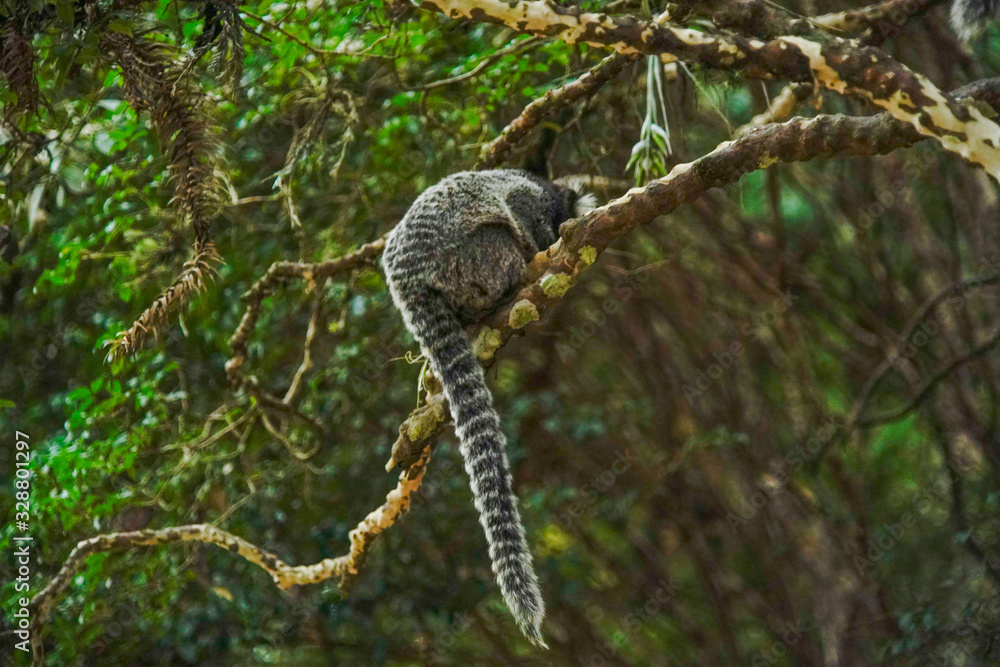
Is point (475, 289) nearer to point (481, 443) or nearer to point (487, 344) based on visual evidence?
point (487, 344)

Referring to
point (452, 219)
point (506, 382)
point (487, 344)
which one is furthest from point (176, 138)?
point (506, 382)

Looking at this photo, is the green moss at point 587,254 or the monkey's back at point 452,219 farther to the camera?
the monkey's back at point 452,219

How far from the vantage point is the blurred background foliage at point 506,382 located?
15.4 feet

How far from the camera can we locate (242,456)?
5496 mm

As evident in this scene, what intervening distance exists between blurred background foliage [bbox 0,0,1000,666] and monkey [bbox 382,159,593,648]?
1.34 feet

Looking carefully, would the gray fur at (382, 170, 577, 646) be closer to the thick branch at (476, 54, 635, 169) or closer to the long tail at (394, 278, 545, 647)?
the long tail at (394, 278, 545, 647)

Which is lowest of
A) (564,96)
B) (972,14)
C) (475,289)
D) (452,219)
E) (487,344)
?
(487,344)

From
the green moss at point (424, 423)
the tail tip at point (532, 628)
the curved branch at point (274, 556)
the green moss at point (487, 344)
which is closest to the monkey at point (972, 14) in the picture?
the green moss at point (487, 344)

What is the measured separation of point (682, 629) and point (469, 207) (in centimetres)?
489

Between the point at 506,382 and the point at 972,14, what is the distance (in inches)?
186

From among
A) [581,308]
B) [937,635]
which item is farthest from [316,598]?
[937,635]

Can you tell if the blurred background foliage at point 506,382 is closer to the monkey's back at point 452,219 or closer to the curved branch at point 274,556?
the curved branch at point 274,556

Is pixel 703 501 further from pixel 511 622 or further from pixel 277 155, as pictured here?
pixel 277 155

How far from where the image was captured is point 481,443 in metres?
3.48
